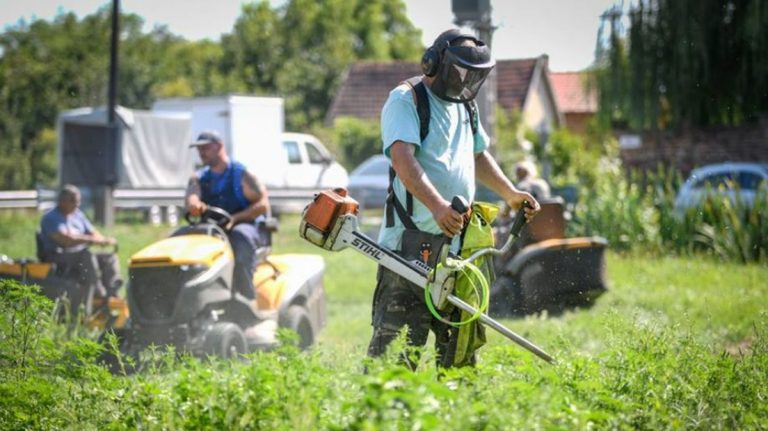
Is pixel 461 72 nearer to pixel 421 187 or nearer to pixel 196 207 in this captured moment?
pixel 421 187

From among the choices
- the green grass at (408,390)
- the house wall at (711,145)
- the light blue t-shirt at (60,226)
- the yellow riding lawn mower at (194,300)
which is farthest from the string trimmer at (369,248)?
the house wall at (711,145)

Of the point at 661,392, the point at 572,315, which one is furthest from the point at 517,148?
the point at 661,392

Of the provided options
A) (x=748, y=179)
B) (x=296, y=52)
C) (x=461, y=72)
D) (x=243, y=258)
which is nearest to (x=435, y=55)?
(x=461, y=72)

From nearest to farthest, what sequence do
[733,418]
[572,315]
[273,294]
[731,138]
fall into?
[733,418] → [273,294] → [572,315] → [731,138]

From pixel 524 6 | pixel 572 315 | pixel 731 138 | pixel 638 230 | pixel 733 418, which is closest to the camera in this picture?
pixel 733 418

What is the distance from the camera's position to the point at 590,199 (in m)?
20.7

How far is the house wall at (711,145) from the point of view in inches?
1086

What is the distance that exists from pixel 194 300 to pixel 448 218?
4.27 m

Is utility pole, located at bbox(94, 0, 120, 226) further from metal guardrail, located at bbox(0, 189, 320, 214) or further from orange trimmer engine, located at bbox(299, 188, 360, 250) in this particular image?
orange trimmer engine, located at bbox(299, 188, 360, 250)

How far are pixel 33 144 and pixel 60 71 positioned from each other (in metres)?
2.70

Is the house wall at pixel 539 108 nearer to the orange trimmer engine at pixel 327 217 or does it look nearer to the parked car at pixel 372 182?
the parked car at pixel 372 182

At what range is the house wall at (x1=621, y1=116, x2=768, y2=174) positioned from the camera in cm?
2759

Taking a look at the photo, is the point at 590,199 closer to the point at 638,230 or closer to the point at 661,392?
the point at 638,230

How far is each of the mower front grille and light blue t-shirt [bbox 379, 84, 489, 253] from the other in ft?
11.8
